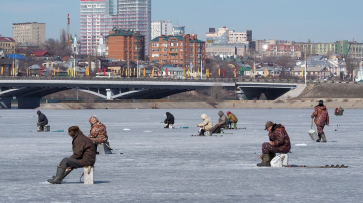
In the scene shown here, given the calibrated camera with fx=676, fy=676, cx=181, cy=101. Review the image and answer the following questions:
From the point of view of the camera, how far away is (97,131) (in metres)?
22.7

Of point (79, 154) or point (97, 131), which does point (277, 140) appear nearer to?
point (79, 154)

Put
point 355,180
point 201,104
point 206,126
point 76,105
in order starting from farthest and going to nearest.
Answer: point 201,104 < point 76,105 < point 206,126 < point 355,180

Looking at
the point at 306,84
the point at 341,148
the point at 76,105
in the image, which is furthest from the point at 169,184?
the point at 306,84

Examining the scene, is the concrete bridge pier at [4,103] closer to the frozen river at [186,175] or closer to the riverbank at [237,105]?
the riverbank at [237,105]

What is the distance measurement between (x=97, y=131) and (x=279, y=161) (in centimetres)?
652

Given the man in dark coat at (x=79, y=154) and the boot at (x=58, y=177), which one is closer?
the man in dark coat at (x=79, y=154)

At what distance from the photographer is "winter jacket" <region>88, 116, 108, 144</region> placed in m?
22.4

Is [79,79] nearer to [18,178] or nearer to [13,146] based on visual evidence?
[13,146]

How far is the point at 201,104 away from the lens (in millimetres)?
110750

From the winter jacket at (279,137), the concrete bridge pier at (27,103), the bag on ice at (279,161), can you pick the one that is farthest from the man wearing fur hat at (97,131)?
the concrete bridge pier at (27,103)

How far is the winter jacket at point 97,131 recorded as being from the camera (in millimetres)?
22428

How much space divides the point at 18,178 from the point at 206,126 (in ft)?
54.4

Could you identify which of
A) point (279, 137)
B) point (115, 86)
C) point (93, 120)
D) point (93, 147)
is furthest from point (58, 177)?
point (115, 86)

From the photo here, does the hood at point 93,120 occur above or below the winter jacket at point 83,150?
above
